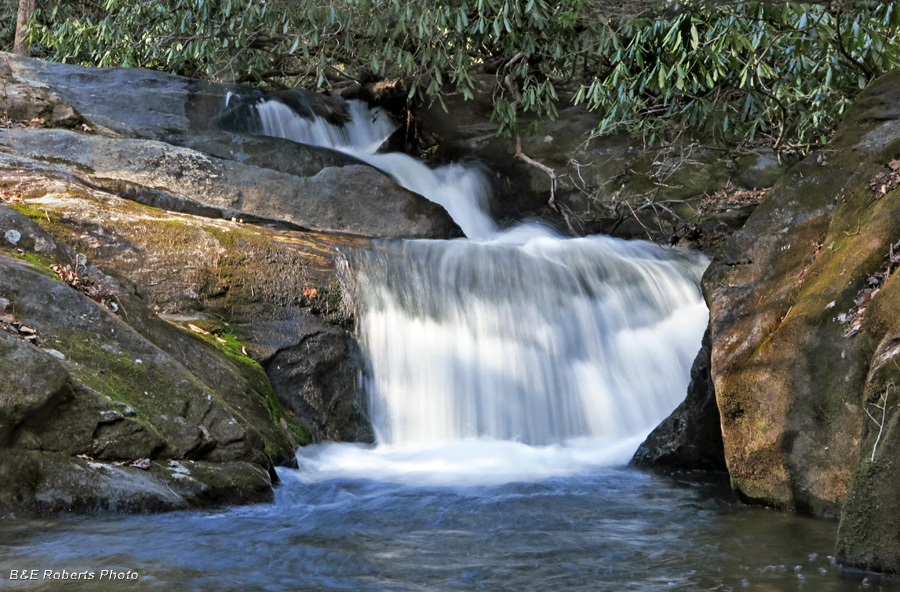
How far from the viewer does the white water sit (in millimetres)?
7453

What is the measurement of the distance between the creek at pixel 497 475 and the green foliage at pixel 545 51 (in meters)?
2.01

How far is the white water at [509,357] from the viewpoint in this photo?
7453mm

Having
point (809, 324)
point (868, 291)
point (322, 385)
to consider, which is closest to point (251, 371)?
point (322, 385)

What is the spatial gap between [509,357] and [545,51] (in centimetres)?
706

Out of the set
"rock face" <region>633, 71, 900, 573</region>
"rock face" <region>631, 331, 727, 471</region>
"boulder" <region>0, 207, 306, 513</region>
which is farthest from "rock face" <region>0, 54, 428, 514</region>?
"rock face" <region>633, 71, 900, 573</region>

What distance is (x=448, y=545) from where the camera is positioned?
182 inches

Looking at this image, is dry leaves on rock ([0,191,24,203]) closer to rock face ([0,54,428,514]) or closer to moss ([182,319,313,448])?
rock face ([0,54,428,514])

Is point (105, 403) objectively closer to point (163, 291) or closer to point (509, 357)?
point (163, 291)

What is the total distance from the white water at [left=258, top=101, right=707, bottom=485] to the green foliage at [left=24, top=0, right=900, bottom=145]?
198 cm

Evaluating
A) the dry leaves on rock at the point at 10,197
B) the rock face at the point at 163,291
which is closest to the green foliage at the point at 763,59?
the rock face at the point at 163,291

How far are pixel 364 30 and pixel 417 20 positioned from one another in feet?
6.58

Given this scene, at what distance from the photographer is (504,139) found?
14.9 metres

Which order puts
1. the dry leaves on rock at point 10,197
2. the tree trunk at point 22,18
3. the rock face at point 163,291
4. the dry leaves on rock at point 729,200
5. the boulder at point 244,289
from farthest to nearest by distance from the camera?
the tree trunk at point 22,18 < the dry leaves on rock at point 729,200 < the dry leaves on rock at point 10,197 < the boulder at point 244,289 < the rock face at point 163,291

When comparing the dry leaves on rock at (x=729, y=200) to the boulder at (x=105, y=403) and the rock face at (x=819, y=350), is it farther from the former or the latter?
the boulder at (x=105, y=403)
